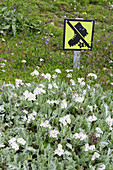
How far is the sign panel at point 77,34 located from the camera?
4.24 m

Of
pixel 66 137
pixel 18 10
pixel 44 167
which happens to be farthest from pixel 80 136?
pixel 18 10

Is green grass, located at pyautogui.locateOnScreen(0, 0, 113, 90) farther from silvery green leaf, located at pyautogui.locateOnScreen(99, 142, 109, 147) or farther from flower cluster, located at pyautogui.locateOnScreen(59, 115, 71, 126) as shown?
silvery green leaf, located at pyautogui.locateOnScreen(99, 142, 109, 147)

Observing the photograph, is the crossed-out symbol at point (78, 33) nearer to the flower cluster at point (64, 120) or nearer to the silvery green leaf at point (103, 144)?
the flower cluster at point (64, 120)

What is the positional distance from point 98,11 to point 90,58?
5971 millimetres

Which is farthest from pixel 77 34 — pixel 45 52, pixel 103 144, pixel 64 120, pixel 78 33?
pixel 103 144

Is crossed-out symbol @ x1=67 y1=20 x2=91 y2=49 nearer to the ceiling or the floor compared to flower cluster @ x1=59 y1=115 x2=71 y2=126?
nearer to the ceiling

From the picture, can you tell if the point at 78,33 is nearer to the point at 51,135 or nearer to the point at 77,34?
the point at 77,34

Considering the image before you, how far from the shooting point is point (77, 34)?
14.2 ft

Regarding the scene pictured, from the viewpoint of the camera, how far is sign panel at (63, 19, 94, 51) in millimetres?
4242

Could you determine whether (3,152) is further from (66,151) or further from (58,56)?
(58,56)

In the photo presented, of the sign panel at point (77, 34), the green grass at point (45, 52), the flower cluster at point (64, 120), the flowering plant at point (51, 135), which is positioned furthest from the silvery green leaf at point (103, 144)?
the sign panel at point (77, 34)

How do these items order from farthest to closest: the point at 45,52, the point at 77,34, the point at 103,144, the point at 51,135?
the point at 45,52 → the point at 77,34 → the point at 103,144 → the point at 51,135

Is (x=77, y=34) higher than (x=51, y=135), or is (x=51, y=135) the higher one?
(x=77, y=34)

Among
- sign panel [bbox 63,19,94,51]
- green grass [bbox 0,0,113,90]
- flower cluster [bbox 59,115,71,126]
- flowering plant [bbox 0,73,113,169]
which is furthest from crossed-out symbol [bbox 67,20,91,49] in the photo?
flower cluster [bbox 59,115,71,126]
